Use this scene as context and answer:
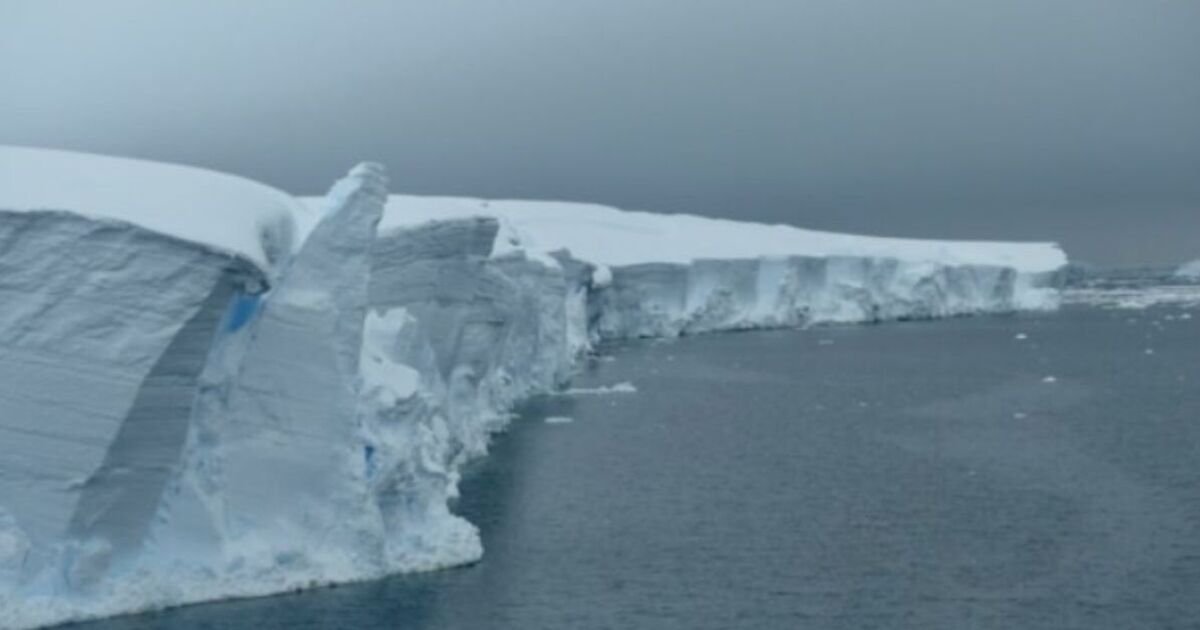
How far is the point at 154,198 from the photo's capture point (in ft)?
33.2

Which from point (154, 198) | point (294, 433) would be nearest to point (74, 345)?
point (154, 198)

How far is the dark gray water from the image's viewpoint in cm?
1059

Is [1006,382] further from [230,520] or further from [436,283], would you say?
[230,520]

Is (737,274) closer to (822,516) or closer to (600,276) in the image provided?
(600,276)

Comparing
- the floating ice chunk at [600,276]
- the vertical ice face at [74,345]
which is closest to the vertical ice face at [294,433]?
the vertical ice face at [74,345]

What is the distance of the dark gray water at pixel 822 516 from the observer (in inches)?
417

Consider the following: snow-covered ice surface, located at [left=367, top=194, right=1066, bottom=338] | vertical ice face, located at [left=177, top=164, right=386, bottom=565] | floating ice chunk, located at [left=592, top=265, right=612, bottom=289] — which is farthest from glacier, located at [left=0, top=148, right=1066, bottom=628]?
snow-covered ice surface, located at [left=367, top=194, right=1066, bottom=338]

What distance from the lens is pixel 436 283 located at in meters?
16.4

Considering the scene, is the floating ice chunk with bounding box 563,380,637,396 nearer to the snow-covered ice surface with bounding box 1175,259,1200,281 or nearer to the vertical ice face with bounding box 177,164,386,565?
the vertical ice face with bounding box 177,164,386,565

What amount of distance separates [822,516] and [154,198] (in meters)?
6.88

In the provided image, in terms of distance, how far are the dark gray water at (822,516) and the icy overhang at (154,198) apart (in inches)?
96.4

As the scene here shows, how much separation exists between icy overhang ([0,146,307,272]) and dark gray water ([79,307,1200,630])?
2448 millimetres

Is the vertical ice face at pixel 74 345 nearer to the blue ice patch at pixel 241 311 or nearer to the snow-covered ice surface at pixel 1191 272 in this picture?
the blue ice patch at pixel 241 311

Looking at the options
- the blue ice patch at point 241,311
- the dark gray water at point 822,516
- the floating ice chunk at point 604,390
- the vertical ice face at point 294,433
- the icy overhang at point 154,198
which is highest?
the icy overhang at point 154,198
